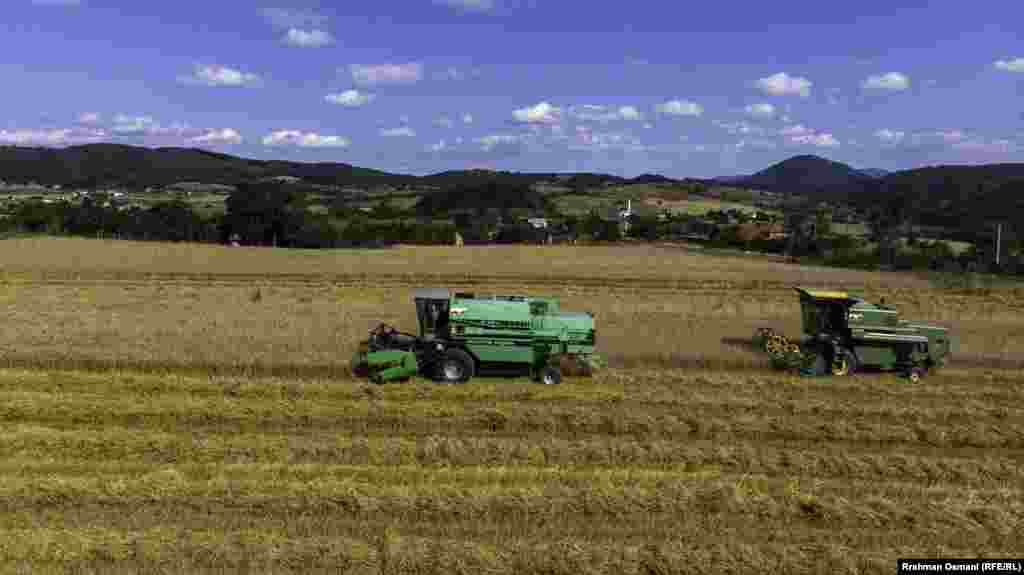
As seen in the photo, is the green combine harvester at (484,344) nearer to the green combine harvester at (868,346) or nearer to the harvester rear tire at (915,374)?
the green combine harvester at (868,346)

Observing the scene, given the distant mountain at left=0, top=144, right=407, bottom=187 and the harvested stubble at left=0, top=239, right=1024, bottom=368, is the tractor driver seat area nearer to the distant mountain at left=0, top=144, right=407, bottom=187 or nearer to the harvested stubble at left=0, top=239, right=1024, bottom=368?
the harvested stubble at left=0, top=239, right=1024, bottom=368

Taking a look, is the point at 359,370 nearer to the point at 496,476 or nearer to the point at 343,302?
the point at 496,476

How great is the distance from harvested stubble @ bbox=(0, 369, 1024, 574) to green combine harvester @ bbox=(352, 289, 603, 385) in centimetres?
64

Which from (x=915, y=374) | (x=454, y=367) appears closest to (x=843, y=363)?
(x=915, y=374)

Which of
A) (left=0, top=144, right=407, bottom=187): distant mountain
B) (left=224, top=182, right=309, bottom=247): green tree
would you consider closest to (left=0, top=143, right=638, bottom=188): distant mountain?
(left=0, top=144, right=407, bottom=187): distant mountain

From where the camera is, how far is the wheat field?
29.3 ft

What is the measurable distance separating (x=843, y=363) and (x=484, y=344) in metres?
7.73

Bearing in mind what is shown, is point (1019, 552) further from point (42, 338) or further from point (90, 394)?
point (42, 338)

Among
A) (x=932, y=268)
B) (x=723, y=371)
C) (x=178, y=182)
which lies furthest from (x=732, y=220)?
(x=178, y=182)

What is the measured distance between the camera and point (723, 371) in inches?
698

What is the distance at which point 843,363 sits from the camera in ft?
57.1

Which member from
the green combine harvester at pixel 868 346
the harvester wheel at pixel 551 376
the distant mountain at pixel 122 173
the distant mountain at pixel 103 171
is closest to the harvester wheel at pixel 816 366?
the green combine harvester at pixel 868 346

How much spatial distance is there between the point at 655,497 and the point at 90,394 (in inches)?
401

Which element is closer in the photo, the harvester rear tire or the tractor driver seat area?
the tractor driver seat area
